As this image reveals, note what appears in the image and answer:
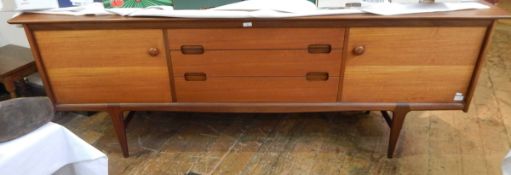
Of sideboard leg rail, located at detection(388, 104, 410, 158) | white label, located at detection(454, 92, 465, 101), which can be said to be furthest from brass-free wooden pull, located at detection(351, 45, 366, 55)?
white label, located at detection(454, 92, 465, 101)

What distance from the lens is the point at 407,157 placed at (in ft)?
5.39

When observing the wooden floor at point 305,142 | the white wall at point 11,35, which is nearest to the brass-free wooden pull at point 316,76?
the wooden floor at point 305,142

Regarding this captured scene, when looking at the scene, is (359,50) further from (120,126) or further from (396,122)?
(120,126)

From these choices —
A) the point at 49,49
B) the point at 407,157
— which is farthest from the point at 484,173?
the point at 49,49

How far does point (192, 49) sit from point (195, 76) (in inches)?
4.4

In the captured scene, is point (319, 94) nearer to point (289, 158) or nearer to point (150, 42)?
point (289, 158)

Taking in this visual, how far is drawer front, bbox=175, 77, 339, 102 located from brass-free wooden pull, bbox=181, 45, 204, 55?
0.11 m

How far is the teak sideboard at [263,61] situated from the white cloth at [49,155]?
0.44 m

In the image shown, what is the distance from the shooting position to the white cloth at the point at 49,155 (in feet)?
2.59

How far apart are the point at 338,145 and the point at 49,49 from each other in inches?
49.8

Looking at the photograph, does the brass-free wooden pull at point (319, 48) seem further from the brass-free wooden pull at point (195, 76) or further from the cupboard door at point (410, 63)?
the brass-free wooden pull at point (195, 76)

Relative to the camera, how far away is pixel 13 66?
70.0 inches

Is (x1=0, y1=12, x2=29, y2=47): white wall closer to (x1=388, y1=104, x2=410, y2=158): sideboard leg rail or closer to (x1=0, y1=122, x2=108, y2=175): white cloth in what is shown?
(x1=0, y1=122, x2=108, y2=175): white cloth

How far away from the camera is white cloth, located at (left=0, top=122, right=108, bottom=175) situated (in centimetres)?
79
